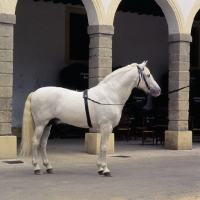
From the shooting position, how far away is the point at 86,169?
33.8 ft

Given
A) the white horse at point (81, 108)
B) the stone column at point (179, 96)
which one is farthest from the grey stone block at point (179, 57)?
the white horse at point (81, 108)

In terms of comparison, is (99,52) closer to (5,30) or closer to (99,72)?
(99,72)

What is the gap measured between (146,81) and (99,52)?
3581mm

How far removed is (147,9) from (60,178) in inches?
453

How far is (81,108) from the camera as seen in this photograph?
9.37 metres

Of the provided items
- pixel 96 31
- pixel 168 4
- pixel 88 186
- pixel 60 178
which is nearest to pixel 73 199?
pixel 88 186

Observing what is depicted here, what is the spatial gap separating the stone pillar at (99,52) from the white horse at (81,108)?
3345mm

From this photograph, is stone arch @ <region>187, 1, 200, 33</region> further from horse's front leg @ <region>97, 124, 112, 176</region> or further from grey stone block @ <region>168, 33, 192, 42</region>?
horse's front leg @ <region>97, 124, 112, 176</region>

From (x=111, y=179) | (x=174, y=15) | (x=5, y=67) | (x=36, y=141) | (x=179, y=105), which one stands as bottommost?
(x=111, y=179)

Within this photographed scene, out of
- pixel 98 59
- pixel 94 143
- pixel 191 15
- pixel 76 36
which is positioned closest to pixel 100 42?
pixel 98 59

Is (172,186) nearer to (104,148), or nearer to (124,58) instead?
(104,148)

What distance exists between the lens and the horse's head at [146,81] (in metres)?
9.54

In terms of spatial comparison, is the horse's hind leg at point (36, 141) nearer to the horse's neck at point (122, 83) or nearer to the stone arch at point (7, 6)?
the horse's neck at point (122, 83)

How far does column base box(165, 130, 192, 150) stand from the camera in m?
14.4
